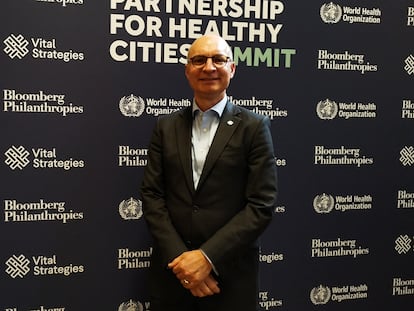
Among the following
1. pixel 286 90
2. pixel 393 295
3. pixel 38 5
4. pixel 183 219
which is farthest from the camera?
pixel 393 295

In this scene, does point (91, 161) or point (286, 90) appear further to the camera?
point (286, 90)

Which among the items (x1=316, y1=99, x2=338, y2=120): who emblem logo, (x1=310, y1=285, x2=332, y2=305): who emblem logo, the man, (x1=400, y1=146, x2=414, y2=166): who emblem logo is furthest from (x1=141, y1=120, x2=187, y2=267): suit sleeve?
(x1=400, y1=146, x2=414, y2=166): who emblem logo

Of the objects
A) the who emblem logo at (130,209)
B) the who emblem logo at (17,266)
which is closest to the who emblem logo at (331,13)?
the who emblem logo at (130,209)

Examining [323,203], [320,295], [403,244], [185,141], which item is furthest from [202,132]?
[403,244]

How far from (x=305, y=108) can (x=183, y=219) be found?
116cm

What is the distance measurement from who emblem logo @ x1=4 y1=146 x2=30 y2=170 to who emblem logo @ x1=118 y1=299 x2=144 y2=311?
91cm

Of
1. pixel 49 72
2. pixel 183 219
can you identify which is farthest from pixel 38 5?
pixel 183 219

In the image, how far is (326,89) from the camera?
285cm

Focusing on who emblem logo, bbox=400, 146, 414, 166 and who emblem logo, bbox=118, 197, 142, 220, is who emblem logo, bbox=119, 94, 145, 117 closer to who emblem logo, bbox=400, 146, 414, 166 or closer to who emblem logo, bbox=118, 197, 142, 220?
who emblem logo, bbox=118, 197, 142, 220

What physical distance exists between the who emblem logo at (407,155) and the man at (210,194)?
134 cm

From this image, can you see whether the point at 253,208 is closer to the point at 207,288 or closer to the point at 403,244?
the point at 207,288

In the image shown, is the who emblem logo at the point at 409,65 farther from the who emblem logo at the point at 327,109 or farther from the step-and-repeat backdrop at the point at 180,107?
the who emblem logo at the point at 327,109

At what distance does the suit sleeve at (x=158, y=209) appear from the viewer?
199 centimetres

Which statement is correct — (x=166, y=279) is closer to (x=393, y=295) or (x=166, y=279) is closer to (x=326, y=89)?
(x=326, y=89)
